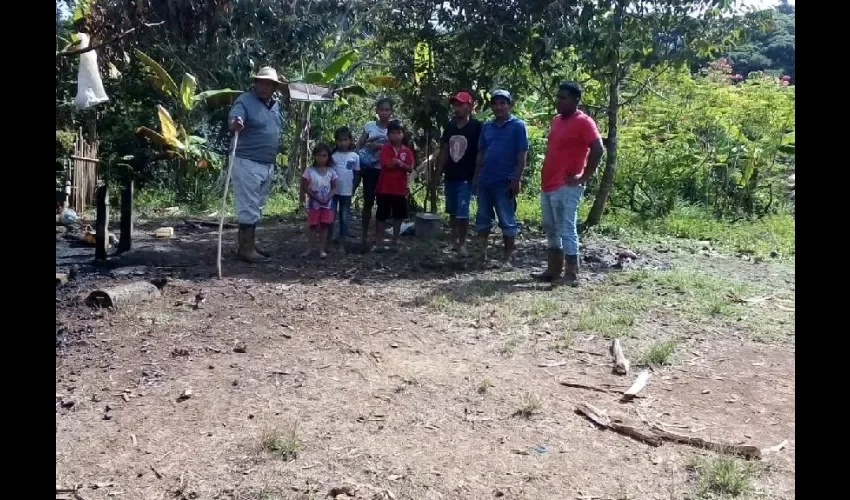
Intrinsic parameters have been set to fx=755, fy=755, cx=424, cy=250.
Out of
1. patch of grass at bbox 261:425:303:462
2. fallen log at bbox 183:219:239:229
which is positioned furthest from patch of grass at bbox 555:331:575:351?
fallen log at bbox 183:219:239:229

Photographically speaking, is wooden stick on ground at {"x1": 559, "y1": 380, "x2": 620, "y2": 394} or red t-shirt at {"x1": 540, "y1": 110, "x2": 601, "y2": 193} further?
red t-shirt at {"x1": 540, "y1": 110, "x2": 601, "y2": 193}

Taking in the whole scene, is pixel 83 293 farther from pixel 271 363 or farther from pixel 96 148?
pixel 96 148

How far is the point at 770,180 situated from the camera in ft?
41.2

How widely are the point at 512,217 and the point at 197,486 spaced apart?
5.21 metres

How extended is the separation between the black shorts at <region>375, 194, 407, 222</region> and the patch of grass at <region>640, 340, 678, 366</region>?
13.5 ft

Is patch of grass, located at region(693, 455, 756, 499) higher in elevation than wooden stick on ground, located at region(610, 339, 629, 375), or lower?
lower

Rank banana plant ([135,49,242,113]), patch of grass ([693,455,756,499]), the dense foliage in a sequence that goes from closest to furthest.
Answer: patch of grass ([693,455,756,499]) < the dense foliage < banana plant ([135,49,242,113])

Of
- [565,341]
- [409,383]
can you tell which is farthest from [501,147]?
[409,383]

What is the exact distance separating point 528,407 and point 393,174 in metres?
4.84

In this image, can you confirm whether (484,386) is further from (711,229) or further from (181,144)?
(181,144)

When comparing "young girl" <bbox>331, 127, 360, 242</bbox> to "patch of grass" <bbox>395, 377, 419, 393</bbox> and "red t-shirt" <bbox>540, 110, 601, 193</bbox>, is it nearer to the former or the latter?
"red t-shirt" <bbox>540, 110, 601, 193</bbox>

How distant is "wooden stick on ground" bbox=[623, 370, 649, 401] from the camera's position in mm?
4246

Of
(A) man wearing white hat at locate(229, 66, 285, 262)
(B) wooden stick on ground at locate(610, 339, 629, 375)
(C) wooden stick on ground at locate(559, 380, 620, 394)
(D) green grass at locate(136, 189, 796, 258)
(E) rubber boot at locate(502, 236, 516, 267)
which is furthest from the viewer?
(D) green grass at locate(136, 189, 796, 258)

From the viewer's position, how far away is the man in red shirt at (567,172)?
6.69 m
